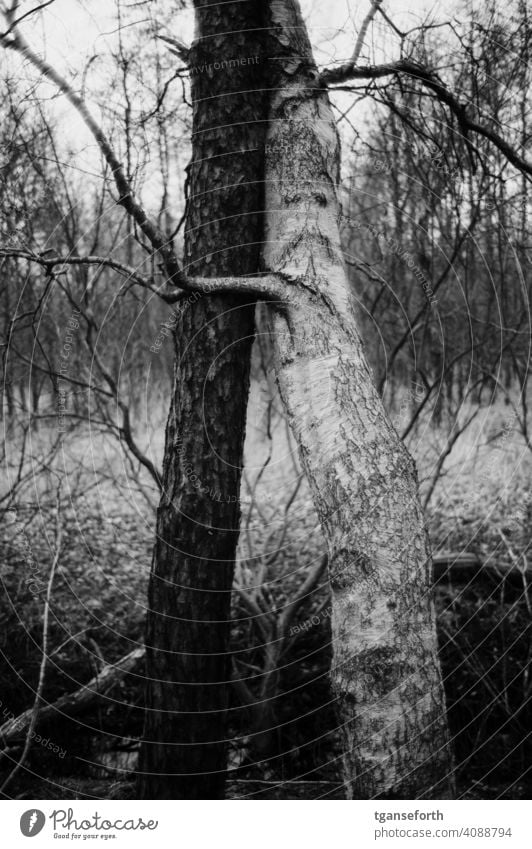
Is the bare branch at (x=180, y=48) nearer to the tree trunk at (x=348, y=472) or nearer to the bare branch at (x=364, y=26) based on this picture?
the tree trunk at (x=348, y=472)

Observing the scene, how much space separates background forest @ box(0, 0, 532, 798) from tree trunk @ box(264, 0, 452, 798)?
0.50 meters

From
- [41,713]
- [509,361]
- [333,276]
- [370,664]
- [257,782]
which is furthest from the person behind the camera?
[509,361]

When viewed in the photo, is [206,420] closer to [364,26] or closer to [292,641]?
[292,641]

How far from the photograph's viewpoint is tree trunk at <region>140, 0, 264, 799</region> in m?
2.66

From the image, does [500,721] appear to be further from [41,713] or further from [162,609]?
[41,713]

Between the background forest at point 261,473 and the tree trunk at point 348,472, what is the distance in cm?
50

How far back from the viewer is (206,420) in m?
2.68

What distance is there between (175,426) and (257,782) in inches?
79.2

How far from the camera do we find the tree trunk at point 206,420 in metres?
2.66

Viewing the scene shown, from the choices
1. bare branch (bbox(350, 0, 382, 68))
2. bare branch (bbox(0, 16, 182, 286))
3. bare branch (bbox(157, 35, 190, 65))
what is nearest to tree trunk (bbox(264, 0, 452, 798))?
bare branch (bbox(350, 0, 382, 68))

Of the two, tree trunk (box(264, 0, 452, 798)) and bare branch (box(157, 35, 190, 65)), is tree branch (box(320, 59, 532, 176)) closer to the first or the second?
tree trunk (box(264, 0, 452, 798))

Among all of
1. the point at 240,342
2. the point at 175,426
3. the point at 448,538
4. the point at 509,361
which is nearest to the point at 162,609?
the point at 175,426

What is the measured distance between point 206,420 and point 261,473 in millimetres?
1792

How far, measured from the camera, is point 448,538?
466 centimetres
